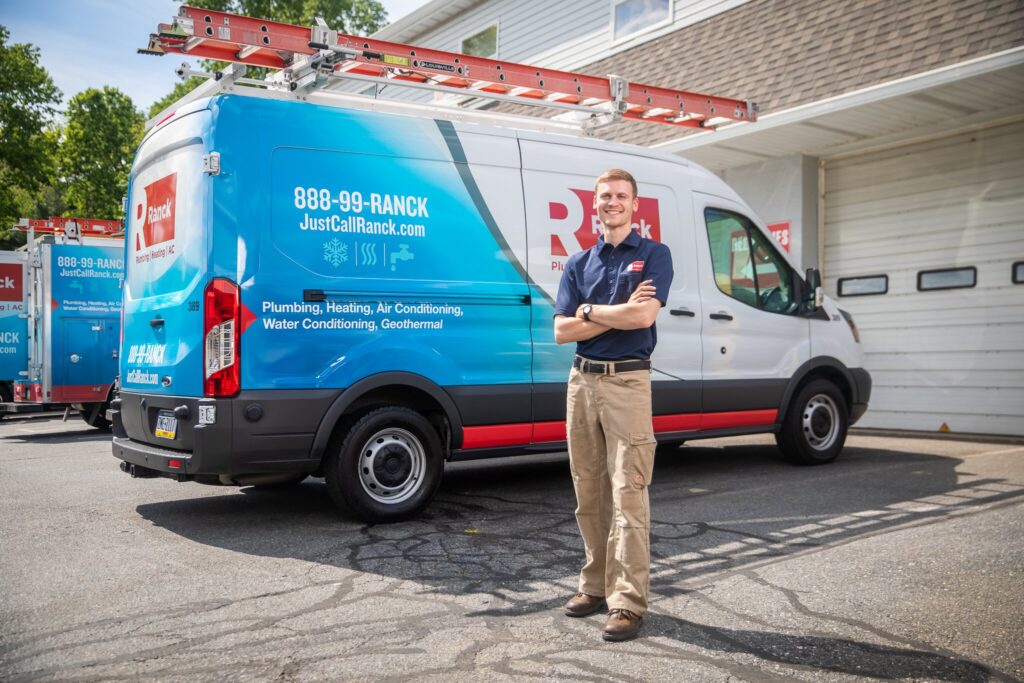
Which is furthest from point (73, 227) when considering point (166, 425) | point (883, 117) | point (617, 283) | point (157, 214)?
point (617, 283)

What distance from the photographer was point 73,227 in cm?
1277

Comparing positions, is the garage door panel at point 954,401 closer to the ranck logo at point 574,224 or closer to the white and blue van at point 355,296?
the white and blue van at point 355,296

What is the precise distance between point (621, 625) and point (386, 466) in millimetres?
2390

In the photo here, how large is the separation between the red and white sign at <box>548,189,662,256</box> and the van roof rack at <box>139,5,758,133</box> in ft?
2.86

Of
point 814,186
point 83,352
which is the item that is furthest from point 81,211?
point 814,186

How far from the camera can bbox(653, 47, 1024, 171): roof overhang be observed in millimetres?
8625

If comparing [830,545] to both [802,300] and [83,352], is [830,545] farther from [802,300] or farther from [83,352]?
[83,352]

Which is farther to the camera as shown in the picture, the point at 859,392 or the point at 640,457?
the point at 859,392

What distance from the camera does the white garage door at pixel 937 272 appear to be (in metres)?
9.63

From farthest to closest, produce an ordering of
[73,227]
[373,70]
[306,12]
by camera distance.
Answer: [306,12], [73,227], [373,70]

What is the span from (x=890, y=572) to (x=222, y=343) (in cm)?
382

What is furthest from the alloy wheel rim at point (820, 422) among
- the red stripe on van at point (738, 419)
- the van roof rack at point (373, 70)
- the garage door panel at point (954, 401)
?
the garage door panel at point (954, 401)

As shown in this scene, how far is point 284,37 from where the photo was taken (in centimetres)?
544

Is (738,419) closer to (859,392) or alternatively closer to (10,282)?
(859,392)
